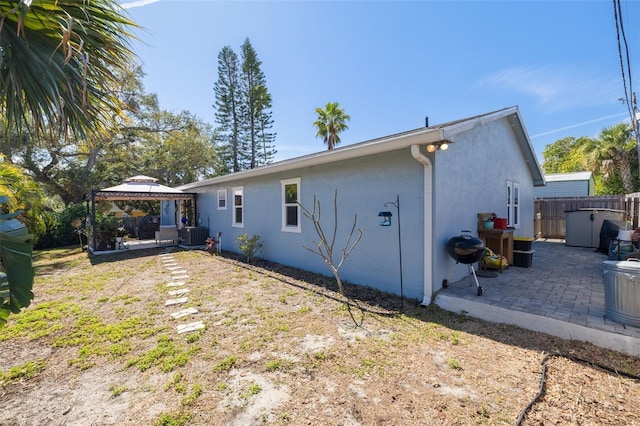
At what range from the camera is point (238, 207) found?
33.0ft

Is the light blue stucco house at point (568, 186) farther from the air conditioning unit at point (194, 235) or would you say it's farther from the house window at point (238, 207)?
the air conditioning unit at point (194, 235)

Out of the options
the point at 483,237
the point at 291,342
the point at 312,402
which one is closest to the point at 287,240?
the point at 291,342

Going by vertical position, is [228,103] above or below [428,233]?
above

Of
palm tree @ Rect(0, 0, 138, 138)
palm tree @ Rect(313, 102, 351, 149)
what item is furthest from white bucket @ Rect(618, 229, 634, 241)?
palm tree @ Rect(313, 102, 351, 149)

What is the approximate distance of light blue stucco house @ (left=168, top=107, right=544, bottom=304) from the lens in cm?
461

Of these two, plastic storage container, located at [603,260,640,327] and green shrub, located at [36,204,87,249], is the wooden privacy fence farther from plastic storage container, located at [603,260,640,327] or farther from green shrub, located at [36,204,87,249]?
green shrub, located at [36,204,87,249]

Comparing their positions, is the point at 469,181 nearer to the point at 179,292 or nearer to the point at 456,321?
the point at 456,321

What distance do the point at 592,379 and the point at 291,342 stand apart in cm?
310

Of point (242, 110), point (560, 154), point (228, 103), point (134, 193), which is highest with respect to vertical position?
point (228, 103)

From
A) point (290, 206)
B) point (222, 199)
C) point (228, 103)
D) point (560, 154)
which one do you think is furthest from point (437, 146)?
point (560, 154)

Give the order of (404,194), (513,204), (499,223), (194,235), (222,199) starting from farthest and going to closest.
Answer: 1. (194,235)
2. (222,199)
3. (513,204)
4. (499,223)
5. (404,194)

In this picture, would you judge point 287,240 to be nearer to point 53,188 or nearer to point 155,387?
point 155,387

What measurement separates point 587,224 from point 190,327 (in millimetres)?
12665

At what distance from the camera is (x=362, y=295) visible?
5145 mm
